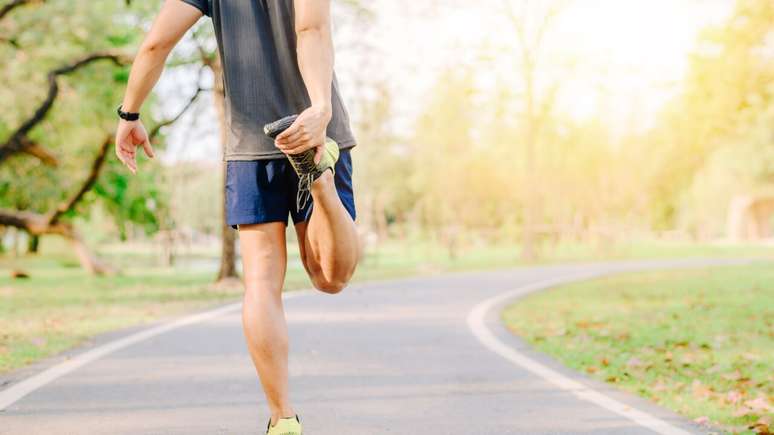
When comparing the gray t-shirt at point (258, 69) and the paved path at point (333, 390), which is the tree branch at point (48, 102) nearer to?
the paved path at point (333, 390)

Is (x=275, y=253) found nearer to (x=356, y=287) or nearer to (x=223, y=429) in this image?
(x=223, y=429)

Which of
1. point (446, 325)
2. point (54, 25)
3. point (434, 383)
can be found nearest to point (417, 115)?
point (54, 25)

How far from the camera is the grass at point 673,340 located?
5672mm

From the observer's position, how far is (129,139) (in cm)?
364

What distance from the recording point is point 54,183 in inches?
917

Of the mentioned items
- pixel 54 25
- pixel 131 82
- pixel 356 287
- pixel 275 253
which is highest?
pixel 54 25

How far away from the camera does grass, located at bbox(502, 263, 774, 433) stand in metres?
5.67

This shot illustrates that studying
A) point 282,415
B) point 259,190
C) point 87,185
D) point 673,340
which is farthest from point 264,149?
point 87,185

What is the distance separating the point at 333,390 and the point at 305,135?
2821 mm

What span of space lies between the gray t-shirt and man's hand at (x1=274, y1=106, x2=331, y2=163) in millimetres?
323

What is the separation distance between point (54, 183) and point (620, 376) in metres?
19.2

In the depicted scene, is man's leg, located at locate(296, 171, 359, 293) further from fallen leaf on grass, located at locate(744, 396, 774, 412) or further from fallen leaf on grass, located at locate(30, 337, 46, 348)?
fallen leaf on grass, located at locate(30, 337, 46, 348)

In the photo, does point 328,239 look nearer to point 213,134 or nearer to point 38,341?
point 38,341

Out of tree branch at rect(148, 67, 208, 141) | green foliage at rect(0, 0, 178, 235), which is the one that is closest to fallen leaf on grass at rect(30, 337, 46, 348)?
tree branch at rect(148, 67, 208, 141)
